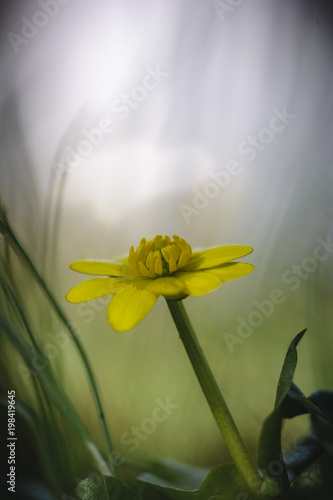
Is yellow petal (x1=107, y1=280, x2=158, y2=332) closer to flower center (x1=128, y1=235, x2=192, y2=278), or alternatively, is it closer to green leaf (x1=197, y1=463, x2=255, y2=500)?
flower center (x1=128, y1=235, x2=192, y2=278)

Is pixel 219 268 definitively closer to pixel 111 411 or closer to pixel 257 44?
pixel 111 411

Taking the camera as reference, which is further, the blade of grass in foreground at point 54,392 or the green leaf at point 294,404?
the blade of grass in foreground at point 54,392

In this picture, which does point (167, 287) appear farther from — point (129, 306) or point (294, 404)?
point (294, 404)

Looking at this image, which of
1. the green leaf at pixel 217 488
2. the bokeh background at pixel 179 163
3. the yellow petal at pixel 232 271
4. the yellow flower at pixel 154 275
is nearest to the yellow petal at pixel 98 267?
the yellow flower at pixel 154 275

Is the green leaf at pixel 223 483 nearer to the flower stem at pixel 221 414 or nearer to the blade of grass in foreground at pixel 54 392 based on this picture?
the flower stem at pixel 221 414

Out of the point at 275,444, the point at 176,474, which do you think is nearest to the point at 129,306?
the point at 275,444

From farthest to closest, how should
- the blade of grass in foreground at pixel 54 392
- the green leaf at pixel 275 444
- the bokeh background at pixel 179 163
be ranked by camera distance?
1. the bokeh background at pixel 179 163
2. the blade of grass in foreground at pixel 54 392
3. the green leaf at pixel 275 444

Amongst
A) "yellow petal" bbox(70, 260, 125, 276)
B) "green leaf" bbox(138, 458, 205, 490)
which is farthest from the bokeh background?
"yellow petal" bbox(70, 260, 125, 276)
